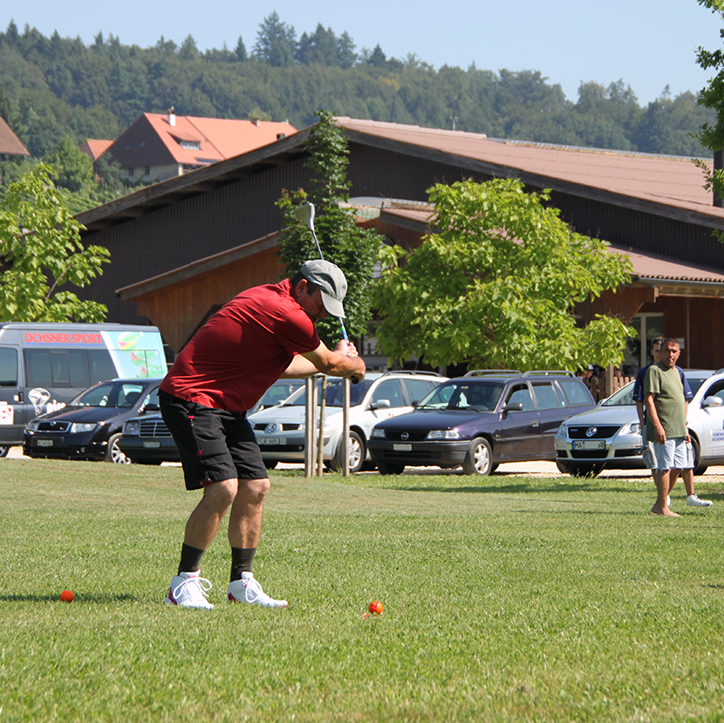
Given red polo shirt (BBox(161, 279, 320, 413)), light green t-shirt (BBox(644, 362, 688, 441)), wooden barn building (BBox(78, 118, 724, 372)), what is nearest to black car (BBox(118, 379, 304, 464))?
wooden barn building (BBox(78, 118, 724, 372))

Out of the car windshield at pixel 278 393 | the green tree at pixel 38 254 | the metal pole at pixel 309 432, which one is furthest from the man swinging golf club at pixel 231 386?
the green tree at pixel 38 254

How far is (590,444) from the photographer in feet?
58.8

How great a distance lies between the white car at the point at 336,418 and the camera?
64.0 feet

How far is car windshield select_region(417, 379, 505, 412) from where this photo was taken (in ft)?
64.8

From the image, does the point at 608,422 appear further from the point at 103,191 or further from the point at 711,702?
the point at 103,191

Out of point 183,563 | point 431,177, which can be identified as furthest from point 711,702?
point 431,177

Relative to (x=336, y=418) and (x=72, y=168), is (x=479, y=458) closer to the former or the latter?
(x=336, y=418)

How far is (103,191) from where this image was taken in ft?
376

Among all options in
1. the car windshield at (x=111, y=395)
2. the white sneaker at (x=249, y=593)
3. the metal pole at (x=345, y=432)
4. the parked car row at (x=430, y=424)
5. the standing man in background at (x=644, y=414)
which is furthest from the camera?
the car windshield at (x=111, y=395)

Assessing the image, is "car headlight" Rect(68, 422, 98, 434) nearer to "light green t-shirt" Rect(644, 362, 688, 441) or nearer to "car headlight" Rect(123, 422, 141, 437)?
"car headlight" Rect(123, 422, 141, 437)

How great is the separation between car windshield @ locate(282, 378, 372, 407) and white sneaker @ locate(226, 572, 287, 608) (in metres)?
13.9

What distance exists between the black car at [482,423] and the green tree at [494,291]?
4.64 feet

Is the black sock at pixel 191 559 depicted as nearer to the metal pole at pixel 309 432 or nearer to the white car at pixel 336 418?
the metal pole at pixel 309 432

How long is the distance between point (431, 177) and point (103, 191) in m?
84.1
